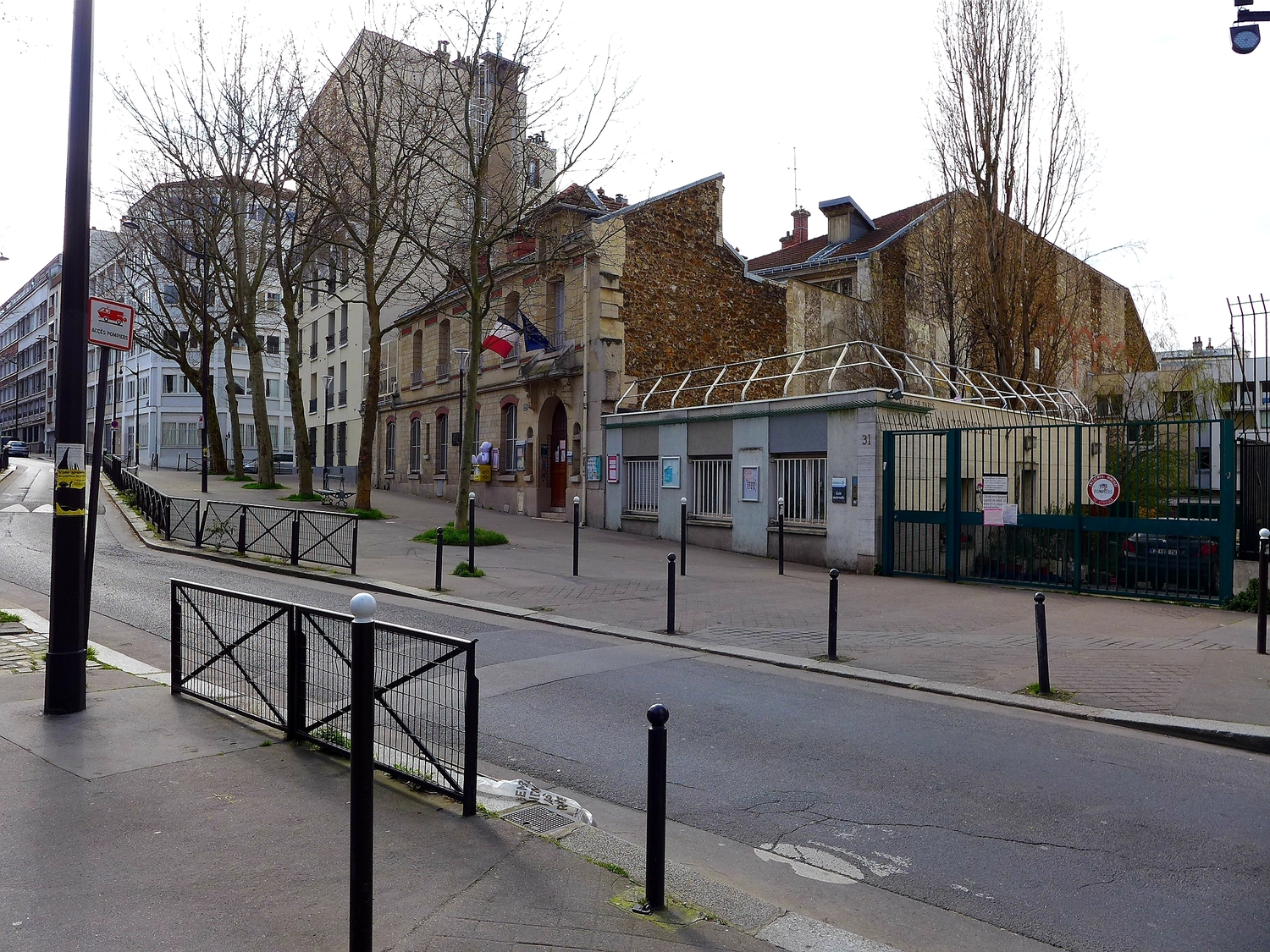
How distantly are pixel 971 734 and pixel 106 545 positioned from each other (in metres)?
17.3

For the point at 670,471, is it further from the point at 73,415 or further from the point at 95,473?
the point at 73,415

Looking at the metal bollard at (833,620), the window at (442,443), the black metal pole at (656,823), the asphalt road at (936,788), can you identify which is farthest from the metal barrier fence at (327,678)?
the window at (442,443)

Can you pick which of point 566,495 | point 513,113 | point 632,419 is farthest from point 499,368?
point 513,113

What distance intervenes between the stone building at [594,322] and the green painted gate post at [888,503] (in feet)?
26.9

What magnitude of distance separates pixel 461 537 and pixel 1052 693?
42.2 feet

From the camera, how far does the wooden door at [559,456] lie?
88.3ft

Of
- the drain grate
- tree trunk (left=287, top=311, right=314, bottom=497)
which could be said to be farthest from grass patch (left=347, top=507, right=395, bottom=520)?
the drain grate

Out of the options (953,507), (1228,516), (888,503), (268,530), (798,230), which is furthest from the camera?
(798,230)

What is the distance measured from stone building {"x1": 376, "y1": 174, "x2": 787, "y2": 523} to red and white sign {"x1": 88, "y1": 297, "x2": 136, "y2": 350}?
48.7 feet

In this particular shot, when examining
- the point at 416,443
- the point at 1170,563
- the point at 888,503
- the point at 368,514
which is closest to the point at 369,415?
the point at 368,514

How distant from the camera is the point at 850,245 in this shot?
37.8 metres

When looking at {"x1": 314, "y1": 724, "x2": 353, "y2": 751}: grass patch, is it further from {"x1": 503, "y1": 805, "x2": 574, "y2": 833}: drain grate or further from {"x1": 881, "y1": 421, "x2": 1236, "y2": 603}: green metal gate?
{"x1": 881, "y1": 421, "x2": 1236, "y2": 603}: green metal gate

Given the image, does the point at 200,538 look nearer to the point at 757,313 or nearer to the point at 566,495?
the point at 566,495

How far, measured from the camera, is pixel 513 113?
1950 centimetres
